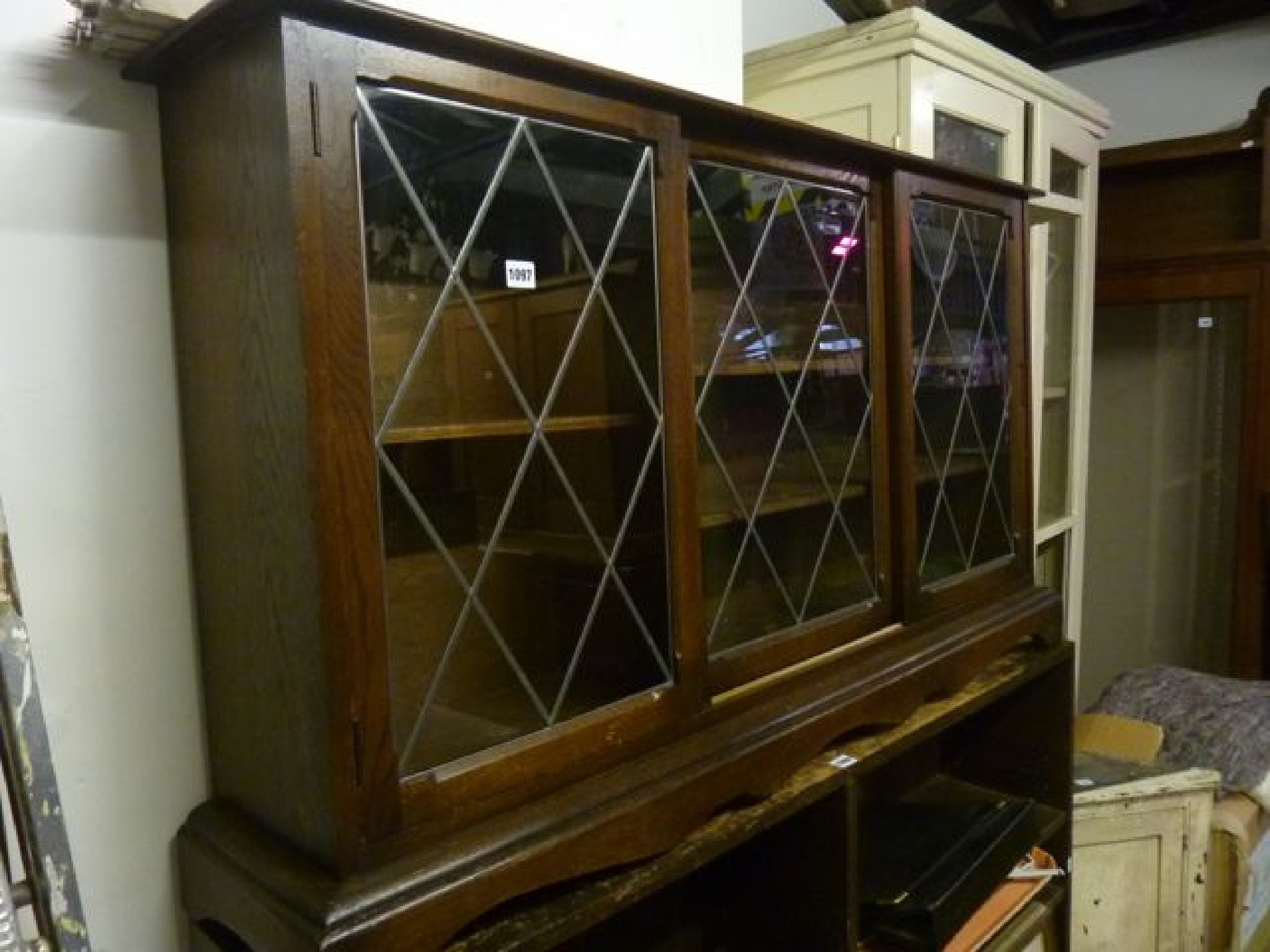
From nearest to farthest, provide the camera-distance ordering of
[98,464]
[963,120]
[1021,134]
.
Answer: [98,464] < [963,120] < [1021,134]

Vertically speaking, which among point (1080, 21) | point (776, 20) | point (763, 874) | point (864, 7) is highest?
point (1080, 21)

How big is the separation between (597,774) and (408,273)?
0.50 meters

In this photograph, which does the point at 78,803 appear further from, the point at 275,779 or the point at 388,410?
the point at 388,410

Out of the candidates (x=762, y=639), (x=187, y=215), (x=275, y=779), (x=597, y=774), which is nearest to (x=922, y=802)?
(x=762, y=639)

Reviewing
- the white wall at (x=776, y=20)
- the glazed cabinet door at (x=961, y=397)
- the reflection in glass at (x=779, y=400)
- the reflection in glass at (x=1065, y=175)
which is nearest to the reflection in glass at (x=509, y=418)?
the reflection in glass at (x=779, y=400)

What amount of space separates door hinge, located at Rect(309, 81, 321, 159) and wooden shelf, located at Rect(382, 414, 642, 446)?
224mm

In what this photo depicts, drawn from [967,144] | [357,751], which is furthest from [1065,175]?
[357,751]

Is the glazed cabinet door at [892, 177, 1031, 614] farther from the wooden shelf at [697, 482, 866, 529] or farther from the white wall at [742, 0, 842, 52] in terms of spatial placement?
the white wall at [742, 0, 842, 52]

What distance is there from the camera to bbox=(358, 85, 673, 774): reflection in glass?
814mm

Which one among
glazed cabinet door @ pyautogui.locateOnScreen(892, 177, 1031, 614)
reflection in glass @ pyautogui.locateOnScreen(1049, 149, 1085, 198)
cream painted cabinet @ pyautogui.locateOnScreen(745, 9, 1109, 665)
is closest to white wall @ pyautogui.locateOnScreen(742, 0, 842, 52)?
cream painted cabinet @ pyautogui.locateOnScreen(745, 9, 1109, 665)

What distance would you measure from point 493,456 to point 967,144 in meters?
1.32

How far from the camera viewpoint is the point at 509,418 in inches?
36.3

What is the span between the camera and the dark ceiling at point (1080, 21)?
2.90 metres

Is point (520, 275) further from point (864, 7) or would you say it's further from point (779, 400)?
point (864, 7)
